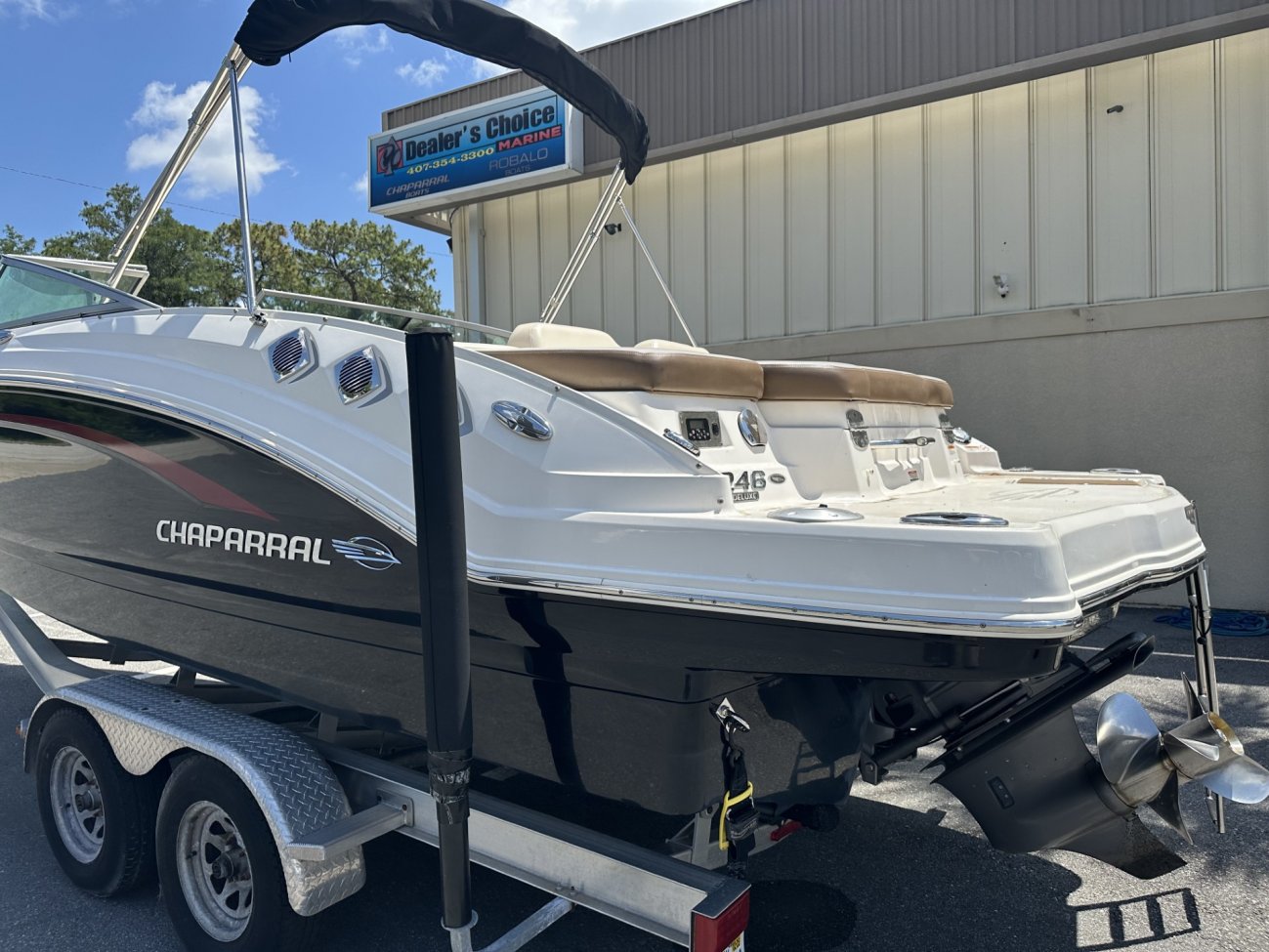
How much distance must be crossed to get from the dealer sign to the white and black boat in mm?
6703

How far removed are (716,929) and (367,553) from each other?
1.28m

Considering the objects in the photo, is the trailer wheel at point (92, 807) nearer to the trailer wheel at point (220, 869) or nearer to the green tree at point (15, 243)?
the trailer wheel at point (220, 869)

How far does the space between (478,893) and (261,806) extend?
0.86 m

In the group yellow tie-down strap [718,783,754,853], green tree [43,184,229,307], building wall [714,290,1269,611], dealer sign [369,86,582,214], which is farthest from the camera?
green tree [43,184,229,307]

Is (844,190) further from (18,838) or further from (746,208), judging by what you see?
(18,838)

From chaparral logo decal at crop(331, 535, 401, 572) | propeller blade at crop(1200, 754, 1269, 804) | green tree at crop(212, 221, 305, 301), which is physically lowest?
propeller blade at crop(1200, 754, 1269, 804)

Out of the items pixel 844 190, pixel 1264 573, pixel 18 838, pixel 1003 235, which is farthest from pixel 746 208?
pixel 18 838

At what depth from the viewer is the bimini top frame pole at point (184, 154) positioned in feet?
10.3

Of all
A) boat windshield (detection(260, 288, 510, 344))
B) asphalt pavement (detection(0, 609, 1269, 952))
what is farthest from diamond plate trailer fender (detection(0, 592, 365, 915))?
boat windshield (detection(260, 288, 510, 344))

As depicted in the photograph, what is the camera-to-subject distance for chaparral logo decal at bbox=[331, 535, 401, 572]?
250 cm

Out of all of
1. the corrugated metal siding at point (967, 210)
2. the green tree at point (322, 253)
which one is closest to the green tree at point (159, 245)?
the green tree at point (322, 253)

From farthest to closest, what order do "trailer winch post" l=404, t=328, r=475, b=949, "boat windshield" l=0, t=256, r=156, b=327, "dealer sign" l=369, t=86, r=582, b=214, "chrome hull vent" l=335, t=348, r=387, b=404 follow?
"dealer sign" l=369, t=86, r=582, b=214, "boat windshield" l=0, t=256, r=156, b=327, "chrome hull vent" l=335, t=348, r=387, b=404, "trailer winch post" l=404, t=328, r=475, b=949

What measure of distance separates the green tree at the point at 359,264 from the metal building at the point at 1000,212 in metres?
21.6

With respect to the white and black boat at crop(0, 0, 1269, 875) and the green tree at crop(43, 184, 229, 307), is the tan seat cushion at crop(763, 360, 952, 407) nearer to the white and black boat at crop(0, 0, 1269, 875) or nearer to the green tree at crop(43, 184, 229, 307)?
the white and black boat at crop(0, 0, 1269, 875)
